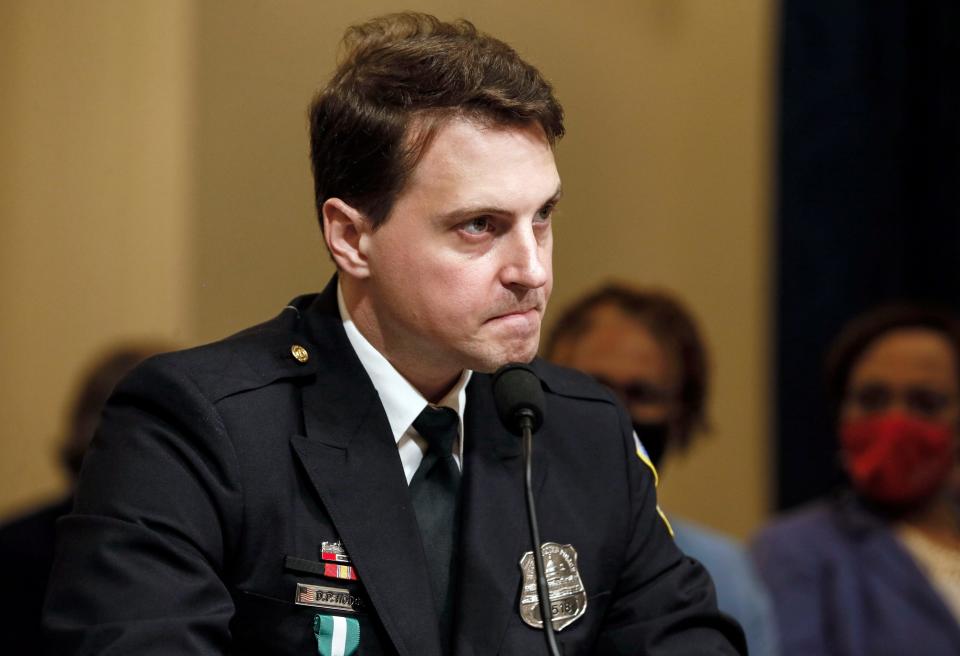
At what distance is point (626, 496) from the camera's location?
1.54 metres

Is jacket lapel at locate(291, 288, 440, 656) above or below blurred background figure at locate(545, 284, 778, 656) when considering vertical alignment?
above

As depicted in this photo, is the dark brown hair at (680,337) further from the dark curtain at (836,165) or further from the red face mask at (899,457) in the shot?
the dark curtain at (836,165)

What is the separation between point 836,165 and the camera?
4023mm

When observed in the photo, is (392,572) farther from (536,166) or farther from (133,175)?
(133,175)

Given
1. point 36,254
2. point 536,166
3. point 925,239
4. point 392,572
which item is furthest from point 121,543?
point 925,239

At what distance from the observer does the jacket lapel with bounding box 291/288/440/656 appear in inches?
52.1

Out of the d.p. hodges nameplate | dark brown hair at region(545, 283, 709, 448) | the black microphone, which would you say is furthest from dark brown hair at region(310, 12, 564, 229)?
dark brown hair at region(545, 283, 709, 448)

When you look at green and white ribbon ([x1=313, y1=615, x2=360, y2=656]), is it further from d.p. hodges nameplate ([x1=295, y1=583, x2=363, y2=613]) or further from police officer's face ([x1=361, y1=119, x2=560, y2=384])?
police officer's face ([x1=361, y1=119, x2=560, y2=384])

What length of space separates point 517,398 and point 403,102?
0.31 m

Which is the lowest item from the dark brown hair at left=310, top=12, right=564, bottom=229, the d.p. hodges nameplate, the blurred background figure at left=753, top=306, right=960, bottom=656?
the blurred background figure at left=753, top=306, right=960, bottom=656

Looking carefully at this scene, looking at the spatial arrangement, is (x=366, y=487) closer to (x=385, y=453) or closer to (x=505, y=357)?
(x=385, y=453)

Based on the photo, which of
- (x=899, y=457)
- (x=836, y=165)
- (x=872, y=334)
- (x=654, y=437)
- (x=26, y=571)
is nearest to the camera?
(x=26, y=571)

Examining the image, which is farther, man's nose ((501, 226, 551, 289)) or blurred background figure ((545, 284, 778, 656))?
blurred background figure ((545, 284, 778, 656))

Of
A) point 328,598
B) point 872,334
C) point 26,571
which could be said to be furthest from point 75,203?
point 328,598
